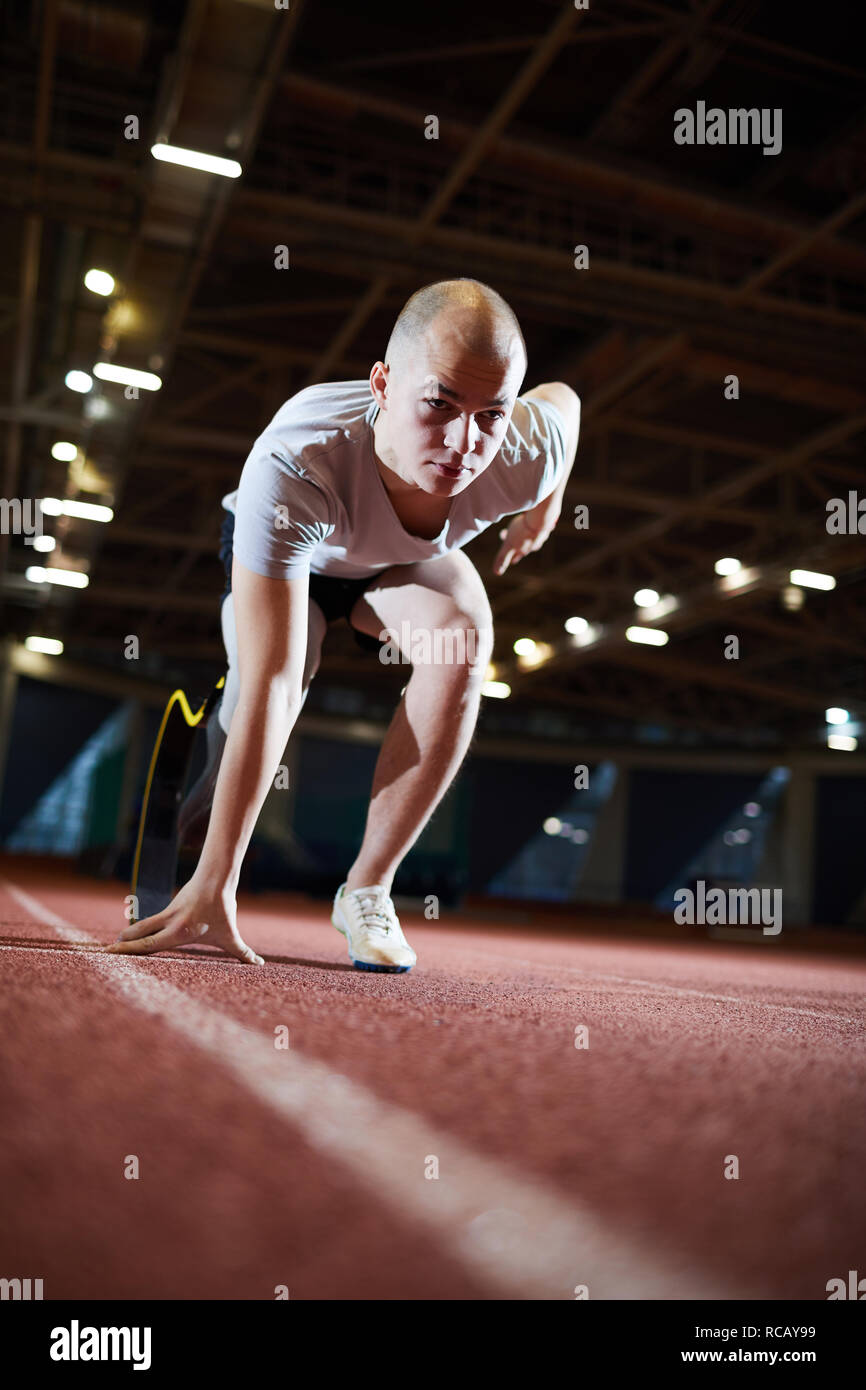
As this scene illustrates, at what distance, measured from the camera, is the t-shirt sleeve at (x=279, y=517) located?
2395 mm

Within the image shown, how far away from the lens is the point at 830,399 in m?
→ 10.8

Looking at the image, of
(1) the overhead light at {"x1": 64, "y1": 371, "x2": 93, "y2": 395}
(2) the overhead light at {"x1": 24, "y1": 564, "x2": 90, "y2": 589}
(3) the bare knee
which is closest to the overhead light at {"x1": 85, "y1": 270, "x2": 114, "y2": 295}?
(1) the overhead light at {"x1": 64, "y1": 371, "x2": 93, "y2": 395}

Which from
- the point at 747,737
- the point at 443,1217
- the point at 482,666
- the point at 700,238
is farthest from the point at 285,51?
the point at 747,737

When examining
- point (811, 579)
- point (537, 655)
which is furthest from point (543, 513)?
point (537, 655)

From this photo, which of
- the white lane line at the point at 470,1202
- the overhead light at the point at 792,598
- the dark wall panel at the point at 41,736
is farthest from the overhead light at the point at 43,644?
the white lane line at the point at 470,1202

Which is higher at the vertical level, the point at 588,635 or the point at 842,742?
the point at 588,635

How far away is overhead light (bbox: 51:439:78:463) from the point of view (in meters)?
12.1

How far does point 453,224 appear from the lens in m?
9.03

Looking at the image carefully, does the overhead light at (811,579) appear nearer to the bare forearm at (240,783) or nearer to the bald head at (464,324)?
the bald head at (464,324)

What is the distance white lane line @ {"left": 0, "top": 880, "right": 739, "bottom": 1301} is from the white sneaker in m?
1.41

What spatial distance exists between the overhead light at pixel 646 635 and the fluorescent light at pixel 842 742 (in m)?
11.2

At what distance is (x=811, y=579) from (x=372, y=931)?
1277cm

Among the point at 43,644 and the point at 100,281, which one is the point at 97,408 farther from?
the point at 43,644

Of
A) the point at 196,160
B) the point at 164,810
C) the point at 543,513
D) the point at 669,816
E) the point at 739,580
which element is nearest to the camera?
the point at 543,513
